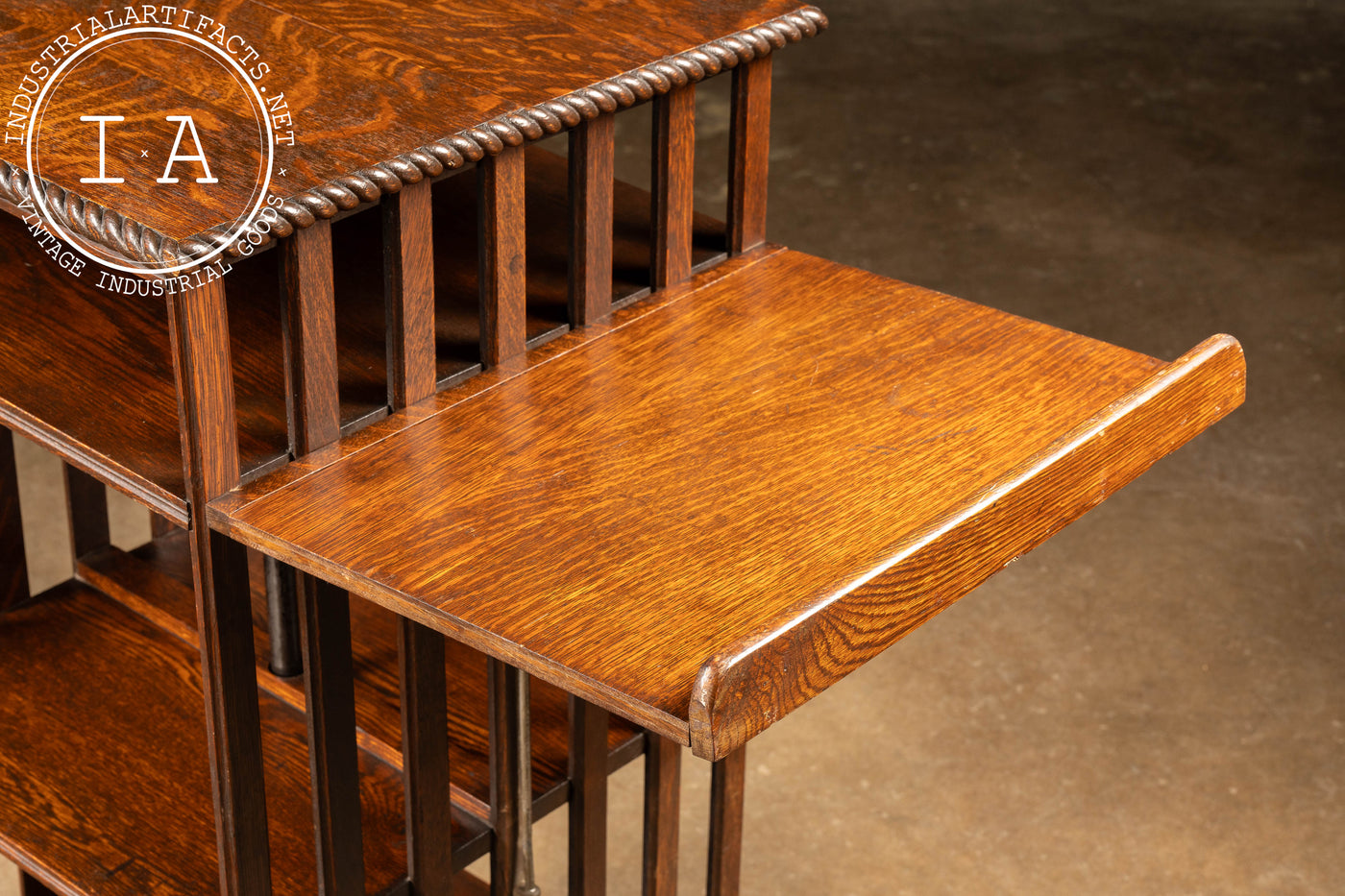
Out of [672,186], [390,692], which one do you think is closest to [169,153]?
[672,186]

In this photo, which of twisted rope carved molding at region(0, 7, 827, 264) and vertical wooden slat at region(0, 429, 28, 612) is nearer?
twisted rope carved molding at region(0, 7, 827, 264)

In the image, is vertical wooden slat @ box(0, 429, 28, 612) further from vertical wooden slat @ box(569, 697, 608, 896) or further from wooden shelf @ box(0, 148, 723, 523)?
vertical wooden slat @ box(569, 697, 608, 896)

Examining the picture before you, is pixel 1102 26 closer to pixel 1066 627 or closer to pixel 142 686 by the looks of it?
pixel 1066 627

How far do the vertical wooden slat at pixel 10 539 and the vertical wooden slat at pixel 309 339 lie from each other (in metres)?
0.74

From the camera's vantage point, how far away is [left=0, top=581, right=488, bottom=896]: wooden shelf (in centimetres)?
147

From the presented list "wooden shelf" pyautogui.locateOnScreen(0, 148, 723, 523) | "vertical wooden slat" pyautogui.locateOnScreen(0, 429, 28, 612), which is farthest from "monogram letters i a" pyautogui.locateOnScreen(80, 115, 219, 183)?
"vertical wooden slat" pyautogui.locateOnScreen(0, 429, 28, 612)

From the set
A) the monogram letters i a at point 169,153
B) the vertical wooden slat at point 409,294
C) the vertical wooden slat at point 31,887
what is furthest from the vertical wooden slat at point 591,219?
the vertical wooden slat at point 31,887

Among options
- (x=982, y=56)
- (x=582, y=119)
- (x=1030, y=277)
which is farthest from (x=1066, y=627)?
(x=982, y=56)

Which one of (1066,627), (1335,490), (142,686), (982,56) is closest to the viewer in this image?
(142,686)

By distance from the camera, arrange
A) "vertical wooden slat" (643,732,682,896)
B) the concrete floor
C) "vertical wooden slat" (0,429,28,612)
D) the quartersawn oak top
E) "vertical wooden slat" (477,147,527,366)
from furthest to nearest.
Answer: the concrete floor, "vertical wooden slat" (0,429,28,612), "vertical wooden slat" (643,732,682,896), "vertical wooden slat" (477,147,527,366), the quartersawn oak top

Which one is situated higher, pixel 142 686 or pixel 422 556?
pixel 422 556

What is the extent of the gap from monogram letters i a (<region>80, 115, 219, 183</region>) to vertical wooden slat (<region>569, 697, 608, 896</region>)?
0.58 metres

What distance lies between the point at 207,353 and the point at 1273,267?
3.33 meters

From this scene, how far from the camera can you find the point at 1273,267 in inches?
157
